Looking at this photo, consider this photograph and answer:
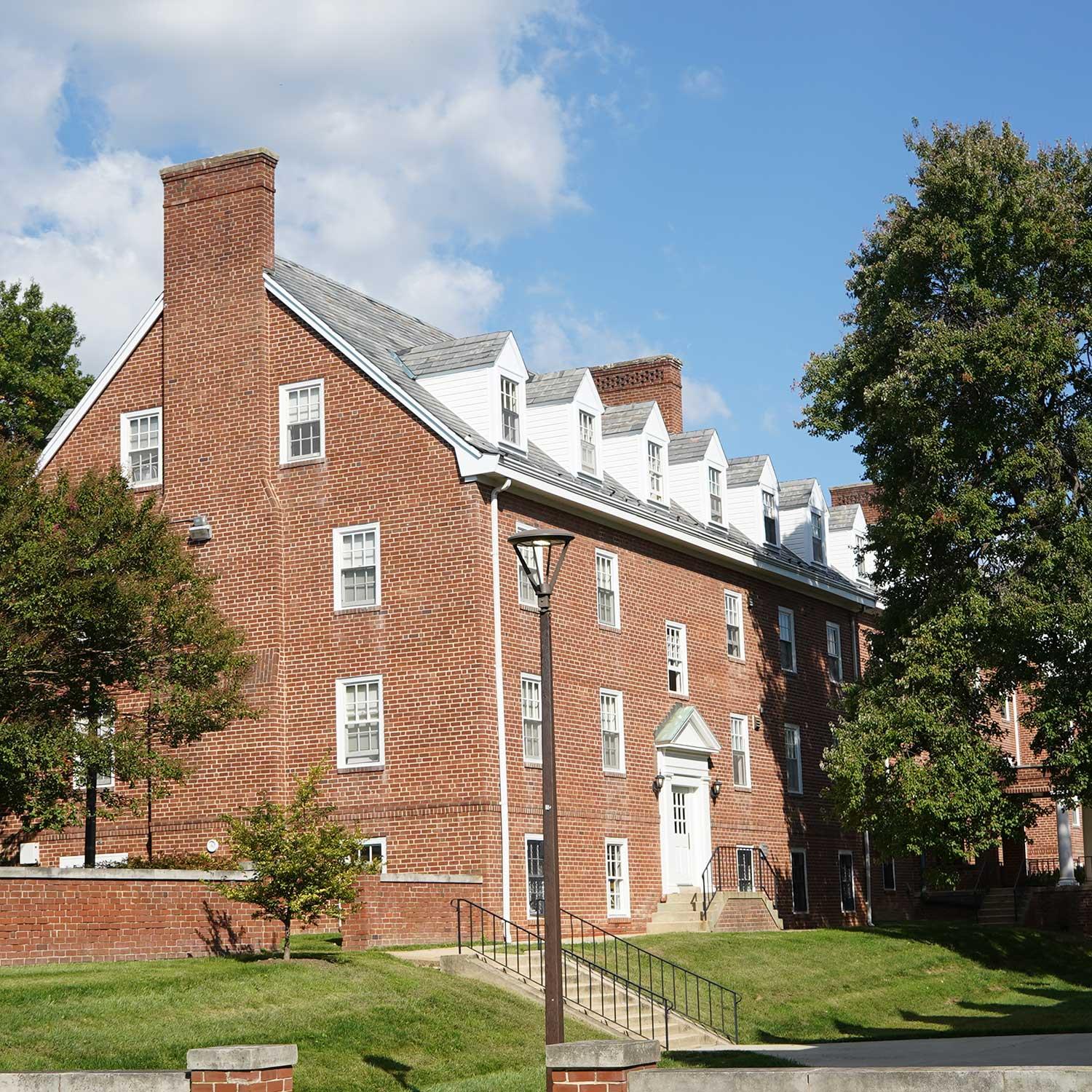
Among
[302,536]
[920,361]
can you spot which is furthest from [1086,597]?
[302,536]

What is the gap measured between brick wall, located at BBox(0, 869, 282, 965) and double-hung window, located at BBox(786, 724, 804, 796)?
699 inches

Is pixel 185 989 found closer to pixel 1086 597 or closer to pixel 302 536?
pixel 302 536

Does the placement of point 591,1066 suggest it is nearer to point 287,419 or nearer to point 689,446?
point 287,419

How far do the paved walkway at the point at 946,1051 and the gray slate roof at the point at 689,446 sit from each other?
16528 millimetres

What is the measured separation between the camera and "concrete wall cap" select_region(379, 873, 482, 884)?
24.1 meters

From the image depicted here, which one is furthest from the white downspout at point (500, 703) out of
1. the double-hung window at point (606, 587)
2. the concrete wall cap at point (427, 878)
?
the double-hung window at point (606, 587)

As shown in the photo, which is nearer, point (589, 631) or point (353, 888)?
point (353, 888)

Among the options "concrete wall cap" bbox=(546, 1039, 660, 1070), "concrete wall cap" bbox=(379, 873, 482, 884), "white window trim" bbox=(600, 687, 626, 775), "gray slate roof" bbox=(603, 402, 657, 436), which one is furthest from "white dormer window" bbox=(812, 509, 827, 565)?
"concrete wall cap" bbox=(546, 1039, 660, 1070)

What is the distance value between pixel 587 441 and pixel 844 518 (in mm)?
14950

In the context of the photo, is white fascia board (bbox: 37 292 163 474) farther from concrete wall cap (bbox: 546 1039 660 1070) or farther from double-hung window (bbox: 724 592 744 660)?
concrete wall cap (bbox: 546 1039 660 1070)

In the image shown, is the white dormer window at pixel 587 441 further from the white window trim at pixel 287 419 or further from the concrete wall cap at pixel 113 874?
the concrete wall cap at pixel 113 874

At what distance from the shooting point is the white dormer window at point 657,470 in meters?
34.8

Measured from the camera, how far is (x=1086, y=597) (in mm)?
28688

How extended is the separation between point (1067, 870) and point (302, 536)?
2266cm
